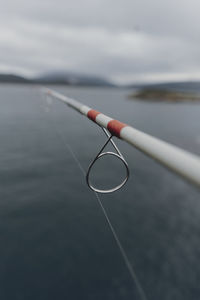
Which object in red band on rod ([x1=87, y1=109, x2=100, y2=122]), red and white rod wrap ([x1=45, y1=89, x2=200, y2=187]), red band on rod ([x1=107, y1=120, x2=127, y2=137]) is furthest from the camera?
red band on rod ([x1=87, y1=109, x2=100, y2=122])

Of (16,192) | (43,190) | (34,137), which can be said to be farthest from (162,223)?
(34,137)

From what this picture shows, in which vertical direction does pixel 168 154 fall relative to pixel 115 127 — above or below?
above

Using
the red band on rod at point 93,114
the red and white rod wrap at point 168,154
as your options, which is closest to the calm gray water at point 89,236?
the red band on rod at point 93,114

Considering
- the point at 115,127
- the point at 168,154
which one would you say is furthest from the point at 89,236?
the point at 168,154

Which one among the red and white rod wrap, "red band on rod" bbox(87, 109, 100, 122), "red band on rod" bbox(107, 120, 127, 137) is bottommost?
"red band on rod" bbox(87, 109, 100, 122)

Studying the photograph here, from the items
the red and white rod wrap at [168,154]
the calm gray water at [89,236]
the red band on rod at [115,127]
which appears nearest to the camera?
the red and white rod wrap at [168,154]

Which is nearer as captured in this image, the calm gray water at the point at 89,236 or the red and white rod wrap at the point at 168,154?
the red and white rod wrap at the point at 168,154

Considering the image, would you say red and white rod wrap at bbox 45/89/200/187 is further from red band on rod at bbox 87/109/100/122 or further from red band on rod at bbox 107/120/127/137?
red band on rod at bbox 87/109/100/122

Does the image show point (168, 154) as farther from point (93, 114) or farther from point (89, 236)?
point (89, 236)

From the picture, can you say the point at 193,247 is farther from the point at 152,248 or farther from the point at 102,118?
the point at 102,118

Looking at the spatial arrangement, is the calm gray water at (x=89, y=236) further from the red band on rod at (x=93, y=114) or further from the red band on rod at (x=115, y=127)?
the red band on rod at (x=115, y=127)

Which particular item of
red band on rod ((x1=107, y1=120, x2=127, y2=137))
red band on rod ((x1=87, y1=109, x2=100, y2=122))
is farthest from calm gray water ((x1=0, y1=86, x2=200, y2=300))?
red band on rod ((x1=107, y1=120, x2=127, y2=137))

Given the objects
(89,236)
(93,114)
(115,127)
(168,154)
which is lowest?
(89,236)
